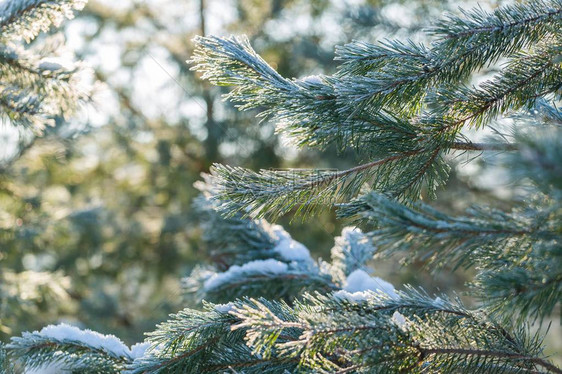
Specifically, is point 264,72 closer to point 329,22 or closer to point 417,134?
point 417,134

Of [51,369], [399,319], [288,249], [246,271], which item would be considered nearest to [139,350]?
[51,369]

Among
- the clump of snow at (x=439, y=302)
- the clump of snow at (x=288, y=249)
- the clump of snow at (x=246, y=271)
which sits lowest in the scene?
the clump of snow at (x=439, y=302)

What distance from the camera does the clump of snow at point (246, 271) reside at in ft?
6.69

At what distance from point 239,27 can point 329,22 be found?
1.06m

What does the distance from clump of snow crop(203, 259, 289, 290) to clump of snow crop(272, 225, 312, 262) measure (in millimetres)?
168

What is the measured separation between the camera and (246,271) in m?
2.05

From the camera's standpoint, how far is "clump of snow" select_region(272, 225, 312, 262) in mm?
2246

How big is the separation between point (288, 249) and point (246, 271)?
0.99 feet

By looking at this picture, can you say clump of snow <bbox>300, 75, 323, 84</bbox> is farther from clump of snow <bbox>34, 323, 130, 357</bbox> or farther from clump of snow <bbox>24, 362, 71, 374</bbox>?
clump of snow <bbox>24, 362, 71, 374</bbox>

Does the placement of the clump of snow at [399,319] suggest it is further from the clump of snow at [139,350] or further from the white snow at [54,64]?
the white snow at [54,64]

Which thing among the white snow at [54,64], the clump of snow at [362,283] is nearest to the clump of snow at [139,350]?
the clump of snow at [362,283]

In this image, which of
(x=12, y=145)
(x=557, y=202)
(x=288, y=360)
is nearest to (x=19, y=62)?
(x=288, y=360)

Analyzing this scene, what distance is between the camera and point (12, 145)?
183 inches

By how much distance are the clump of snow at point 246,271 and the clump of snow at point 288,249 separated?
0.17 meters
